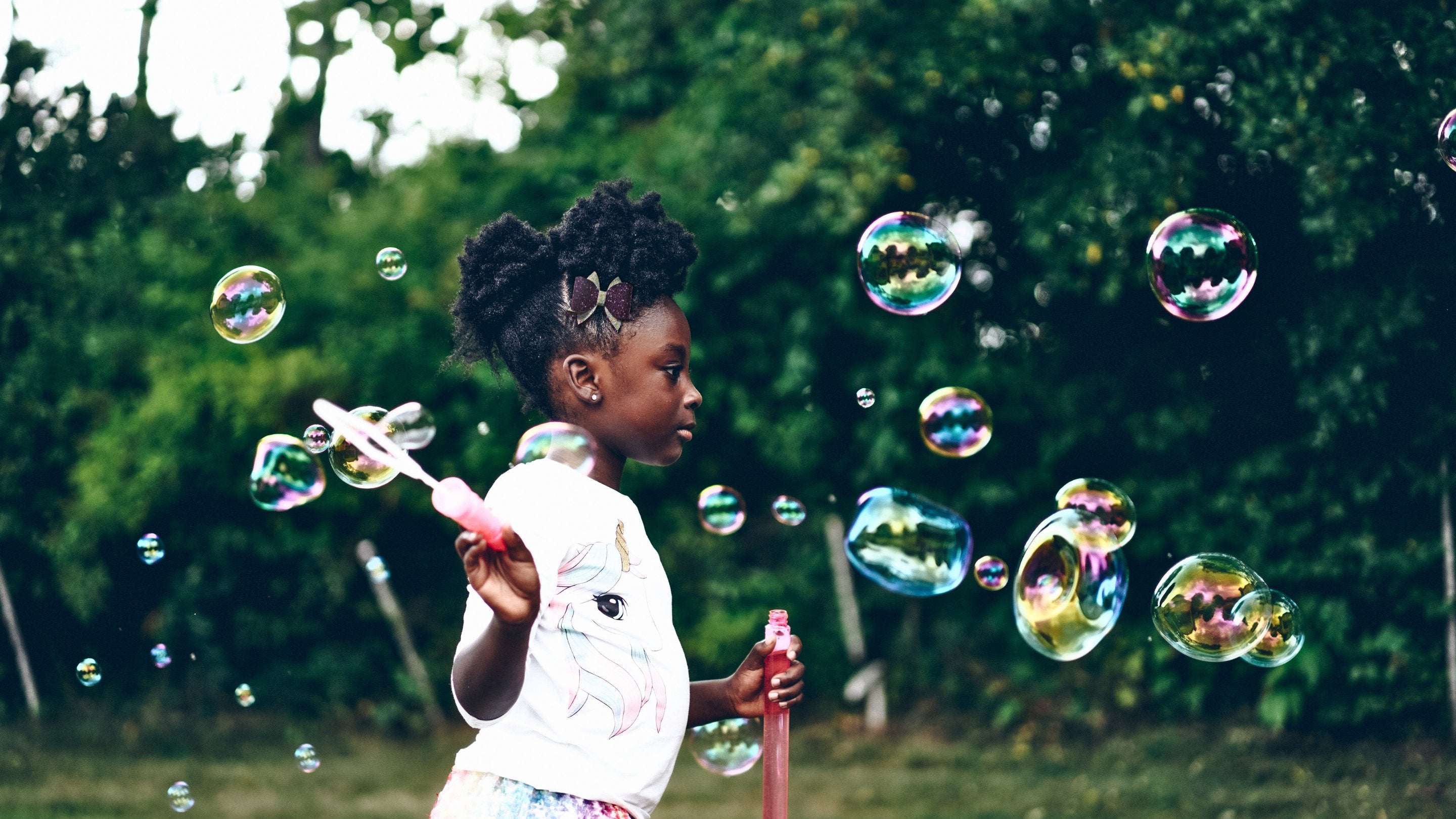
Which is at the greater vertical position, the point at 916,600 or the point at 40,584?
the point at 40,584

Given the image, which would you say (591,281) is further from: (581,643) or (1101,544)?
(1101,544)

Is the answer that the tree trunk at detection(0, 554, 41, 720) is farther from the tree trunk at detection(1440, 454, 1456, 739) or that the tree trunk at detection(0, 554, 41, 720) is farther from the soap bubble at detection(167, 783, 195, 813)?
the tree trunk at detection(1440, 454, 1456, 739)

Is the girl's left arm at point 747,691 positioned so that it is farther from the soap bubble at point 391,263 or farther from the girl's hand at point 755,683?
the soap bubble at point 391,263

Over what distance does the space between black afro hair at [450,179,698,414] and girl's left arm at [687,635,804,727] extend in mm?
535

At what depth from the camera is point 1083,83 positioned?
5.51 meters

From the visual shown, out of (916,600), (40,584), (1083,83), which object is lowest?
(916,600)

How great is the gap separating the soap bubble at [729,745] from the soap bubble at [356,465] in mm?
883

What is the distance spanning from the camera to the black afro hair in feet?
6.93

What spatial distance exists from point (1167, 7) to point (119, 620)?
5794 millimetres

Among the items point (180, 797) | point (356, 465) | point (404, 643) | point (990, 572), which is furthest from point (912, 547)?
point (404, 643)

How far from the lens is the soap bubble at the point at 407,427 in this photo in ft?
9.09

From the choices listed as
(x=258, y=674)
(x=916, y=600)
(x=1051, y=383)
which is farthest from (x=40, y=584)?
(x=1051, y=383)

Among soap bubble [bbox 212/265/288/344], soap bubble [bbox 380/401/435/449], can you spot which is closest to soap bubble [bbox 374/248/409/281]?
soap bubble [bbox 212/265/288/344]

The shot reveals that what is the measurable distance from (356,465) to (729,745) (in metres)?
1.01
